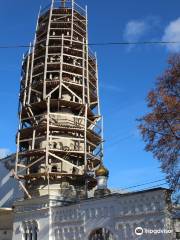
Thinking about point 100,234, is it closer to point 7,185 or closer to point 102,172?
point 102,172

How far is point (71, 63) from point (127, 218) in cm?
1938

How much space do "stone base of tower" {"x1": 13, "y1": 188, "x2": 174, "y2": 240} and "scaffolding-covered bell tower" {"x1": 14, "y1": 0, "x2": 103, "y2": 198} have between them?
196cm

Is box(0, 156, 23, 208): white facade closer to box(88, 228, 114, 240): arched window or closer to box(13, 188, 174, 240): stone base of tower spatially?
box(13, 188, 174, 240): stone base of tower

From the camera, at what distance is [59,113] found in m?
34.2

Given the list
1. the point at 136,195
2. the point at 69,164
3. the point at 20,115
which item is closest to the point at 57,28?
the point at 20,115

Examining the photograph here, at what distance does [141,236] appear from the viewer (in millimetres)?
21828

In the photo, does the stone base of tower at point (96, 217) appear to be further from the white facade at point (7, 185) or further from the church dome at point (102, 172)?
the white facade at point (7, 185)

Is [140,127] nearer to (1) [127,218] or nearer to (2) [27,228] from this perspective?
(1) [127,218]

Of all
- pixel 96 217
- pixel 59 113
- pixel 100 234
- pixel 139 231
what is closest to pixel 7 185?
pixel 59 113

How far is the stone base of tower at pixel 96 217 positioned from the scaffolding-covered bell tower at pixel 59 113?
1.96m

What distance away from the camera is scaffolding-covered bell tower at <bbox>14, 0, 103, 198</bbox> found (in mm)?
31750

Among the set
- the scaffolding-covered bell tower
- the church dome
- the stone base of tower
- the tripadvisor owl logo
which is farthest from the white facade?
the tripadvisor owl logo

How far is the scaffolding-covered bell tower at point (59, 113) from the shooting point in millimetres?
31750

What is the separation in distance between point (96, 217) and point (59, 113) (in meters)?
12.3
